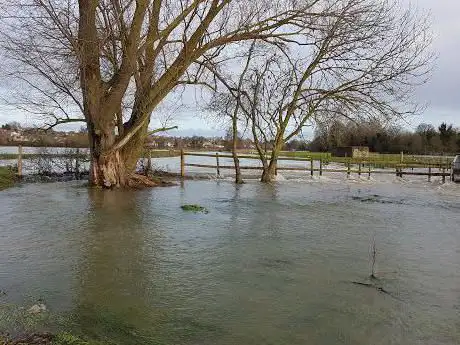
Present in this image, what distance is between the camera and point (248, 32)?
683 inches

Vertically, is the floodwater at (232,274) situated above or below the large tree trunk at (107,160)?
below

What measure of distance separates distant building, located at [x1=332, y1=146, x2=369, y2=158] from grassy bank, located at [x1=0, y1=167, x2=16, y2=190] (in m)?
39.7

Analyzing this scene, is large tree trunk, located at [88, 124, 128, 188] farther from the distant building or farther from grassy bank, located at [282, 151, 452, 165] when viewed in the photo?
the distant building

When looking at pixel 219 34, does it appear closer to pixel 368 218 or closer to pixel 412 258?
pixel 368 218

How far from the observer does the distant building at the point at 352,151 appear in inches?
2165

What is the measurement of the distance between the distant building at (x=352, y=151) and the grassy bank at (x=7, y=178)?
39.7m

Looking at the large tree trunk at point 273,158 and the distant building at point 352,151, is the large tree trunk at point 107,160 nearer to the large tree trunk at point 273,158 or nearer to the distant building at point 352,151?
the large tree trunk at point 273,158

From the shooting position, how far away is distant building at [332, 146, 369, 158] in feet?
180

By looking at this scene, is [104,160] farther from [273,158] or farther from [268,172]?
[273,158]

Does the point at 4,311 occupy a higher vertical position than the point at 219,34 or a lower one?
lower

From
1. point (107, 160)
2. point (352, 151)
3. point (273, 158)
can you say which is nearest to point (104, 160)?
point (107, 160)

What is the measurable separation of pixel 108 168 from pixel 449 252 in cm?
1295

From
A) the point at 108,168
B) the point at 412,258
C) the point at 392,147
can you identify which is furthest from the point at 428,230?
the point at 392,147

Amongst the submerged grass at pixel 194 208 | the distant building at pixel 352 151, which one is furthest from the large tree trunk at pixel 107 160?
the distant building at pixel 352 151
